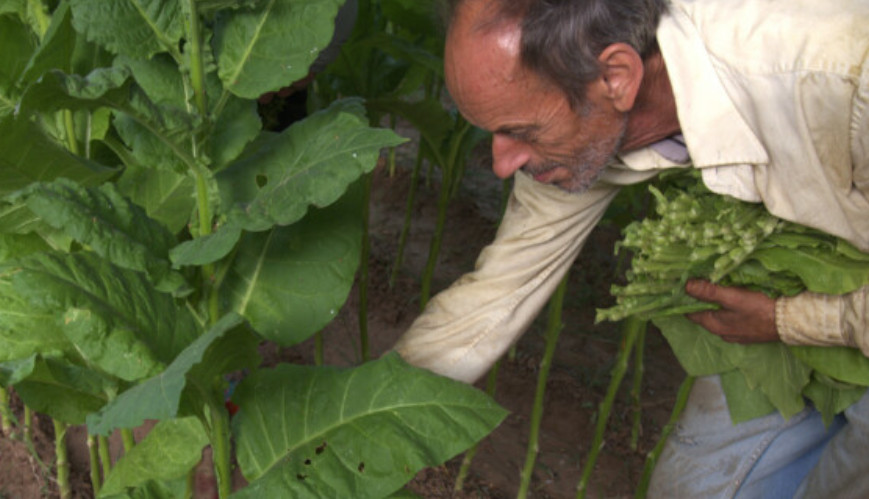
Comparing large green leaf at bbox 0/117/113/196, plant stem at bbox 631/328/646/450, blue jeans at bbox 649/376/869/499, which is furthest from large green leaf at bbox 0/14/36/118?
plant stem at bbox 631/328/646/450

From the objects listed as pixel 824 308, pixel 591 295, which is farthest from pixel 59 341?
pixel 591 295

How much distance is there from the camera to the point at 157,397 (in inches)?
40.8

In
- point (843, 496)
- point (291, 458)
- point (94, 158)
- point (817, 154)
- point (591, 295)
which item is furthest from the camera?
point (591, 295)

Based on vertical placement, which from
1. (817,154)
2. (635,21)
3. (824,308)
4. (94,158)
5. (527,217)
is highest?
(635,21)

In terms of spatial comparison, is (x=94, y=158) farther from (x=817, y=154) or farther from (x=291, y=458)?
(x=817, y=154)

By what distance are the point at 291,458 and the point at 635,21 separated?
92 centimetres

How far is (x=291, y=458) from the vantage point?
133cm

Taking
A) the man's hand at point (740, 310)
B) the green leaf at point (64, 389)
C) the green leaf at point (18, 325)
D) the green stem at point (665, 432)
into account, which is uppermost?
the green leaf at point (18, 325)

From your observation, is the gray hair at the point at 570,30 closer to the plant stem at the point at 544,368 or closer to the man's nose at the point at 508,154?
the man's nose at the point at 508,154

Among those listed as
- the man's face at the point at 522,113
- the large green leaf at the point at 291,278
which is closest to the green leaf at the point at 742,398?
the man's face at the point at 522,113

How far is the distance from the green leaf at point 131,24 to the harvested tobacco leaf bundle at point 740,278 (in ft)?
2.88

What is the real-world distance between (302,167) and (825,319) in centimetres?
108

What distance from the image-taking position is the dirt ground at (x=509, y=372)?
105 inches

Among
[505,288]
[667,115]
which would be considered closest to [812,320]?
[667,115]
